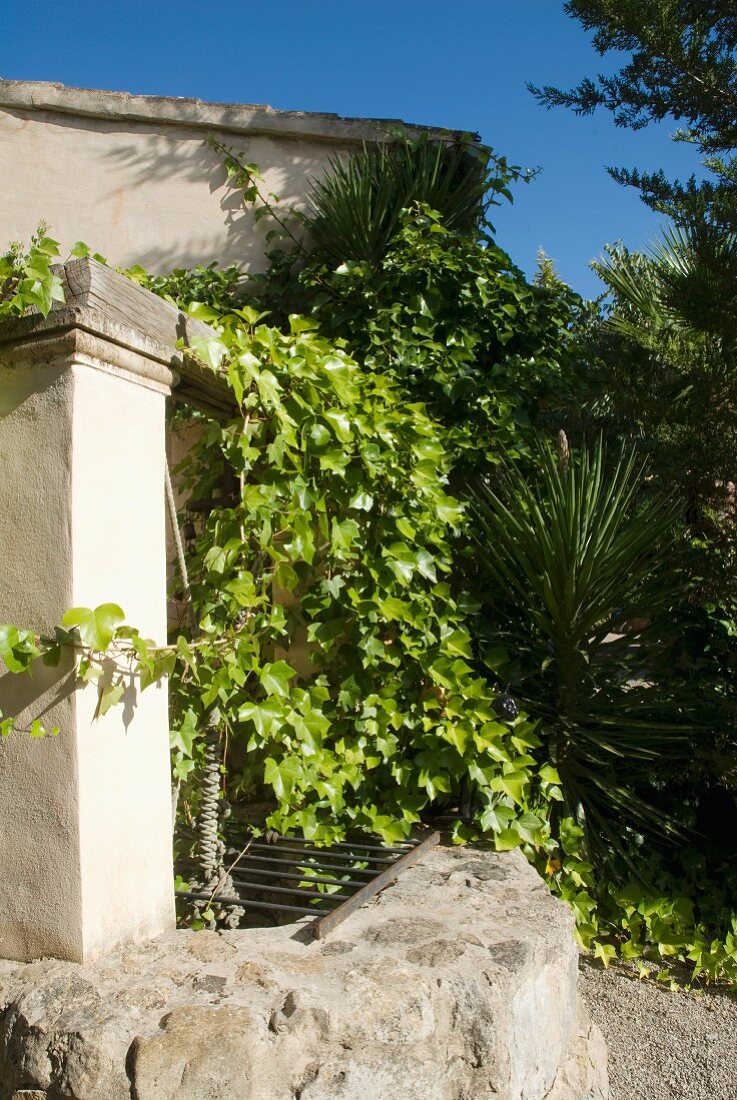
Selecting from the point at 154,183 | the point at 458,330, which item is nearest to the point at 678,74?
the point at 458,330

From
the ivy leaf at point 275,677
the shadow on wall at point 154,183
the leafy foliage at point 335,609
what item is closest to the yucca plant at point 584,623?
the leafy foliage at point 335,609

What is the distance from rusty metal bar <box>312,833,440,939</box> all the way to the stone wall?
0.10ft

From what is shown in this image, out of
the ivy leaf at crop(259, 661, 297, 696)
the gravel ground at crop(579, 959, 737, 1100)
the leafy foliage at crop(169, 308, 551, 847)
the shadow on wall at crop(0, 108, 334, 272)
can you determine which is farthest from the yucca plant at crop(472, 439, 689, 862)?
the shadow on wall at crop(0, 108, 334, 272)

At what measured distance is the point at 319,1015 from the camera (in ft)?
6.02

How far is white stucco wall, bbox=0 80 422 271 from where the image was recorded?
16.1ft

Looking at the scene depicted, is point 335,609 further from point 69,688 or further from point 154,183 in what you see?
point 154,183

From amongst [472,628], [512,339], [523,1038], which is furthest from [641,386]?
[523,1038]

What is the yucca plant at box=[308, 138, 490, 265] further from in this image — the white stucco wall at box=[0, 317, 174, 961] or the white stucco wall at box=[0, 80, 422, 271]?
the white stucco wall at box=[0, 317, 174, 961]

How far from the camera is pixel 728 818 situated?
4.14 meters

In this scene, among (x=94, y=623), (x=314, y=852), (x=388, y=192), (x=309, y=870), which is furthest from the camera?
(x=388, y=192)

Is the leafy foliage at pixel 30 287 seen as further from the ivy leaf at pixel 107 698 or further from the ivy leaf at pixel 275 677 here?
the ivy leaf at pixel 275 677

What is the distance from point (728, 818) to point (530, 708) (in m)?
1.25

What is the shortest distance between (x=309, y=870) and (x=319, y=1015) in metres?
1.19

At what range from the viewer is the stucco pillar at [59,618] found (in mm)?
1981
